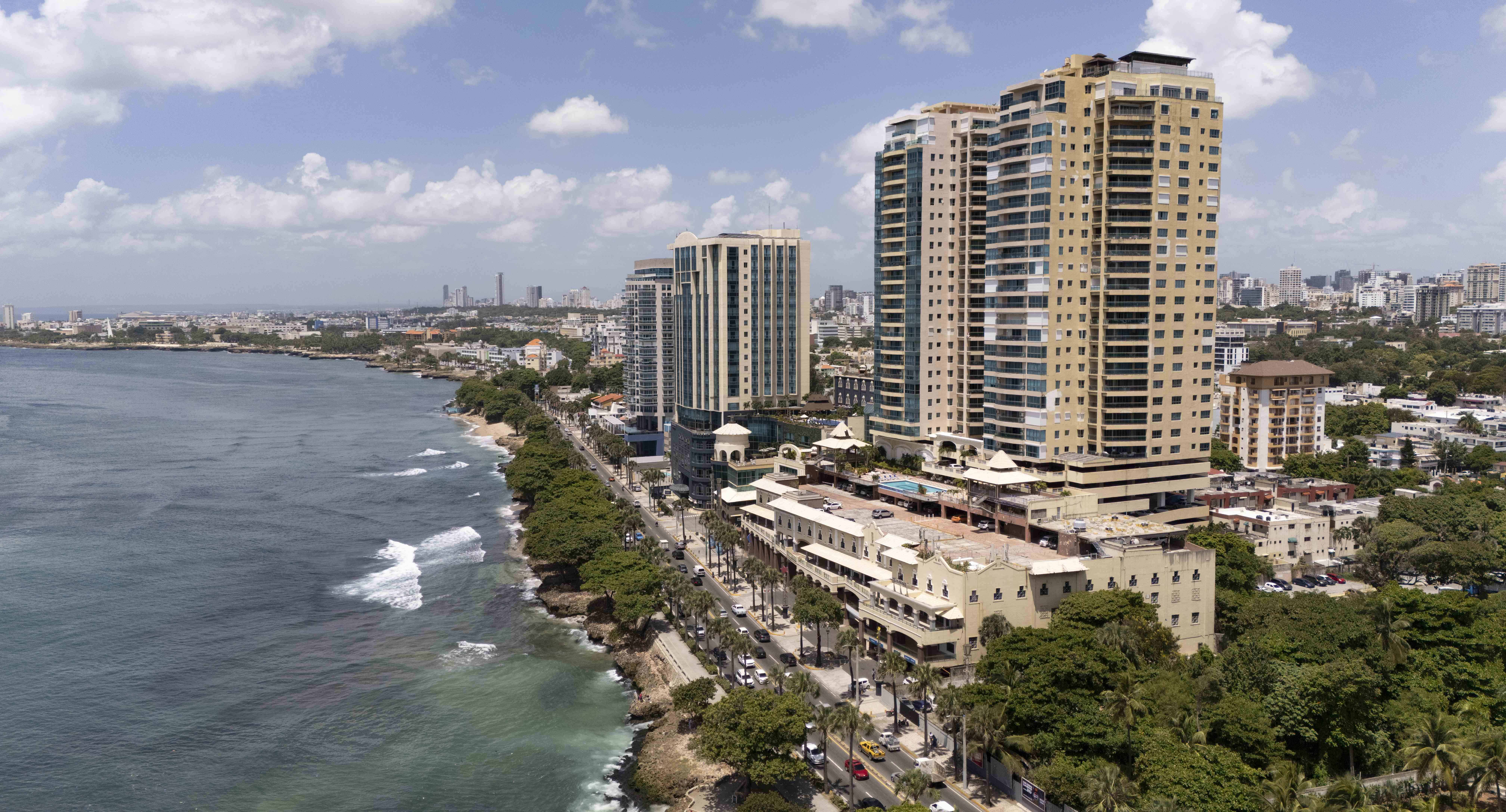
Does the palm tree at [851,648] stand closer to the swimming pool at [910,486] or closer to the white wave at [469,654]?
the swimming pool at [910,486]

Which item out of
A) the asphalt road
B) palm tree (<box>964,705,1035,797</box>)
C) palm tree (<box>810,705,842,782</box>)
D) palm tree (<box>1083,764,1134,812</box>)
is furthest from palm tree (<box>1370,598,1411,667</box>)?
palm tree (<box>810,705,842,782</box>)

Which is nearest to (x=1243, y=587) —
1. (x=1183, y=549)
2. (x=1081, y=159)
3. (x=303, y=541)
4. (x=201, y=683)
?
(x=1183, y=549)

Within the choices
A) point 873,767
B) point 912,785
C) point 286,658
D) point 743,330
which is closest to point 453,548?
point 286,658

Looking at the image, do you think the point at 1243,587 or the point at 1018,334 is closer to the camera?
the point at 1243,587

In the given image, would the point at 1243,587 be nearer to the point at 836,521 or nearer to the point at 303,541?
the point at 836,521

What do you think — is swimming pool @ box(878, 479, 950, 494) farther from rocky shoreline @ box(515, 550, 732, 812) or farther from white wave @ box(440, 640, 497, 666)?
white wave @ box(440, 640, 497, 666)
